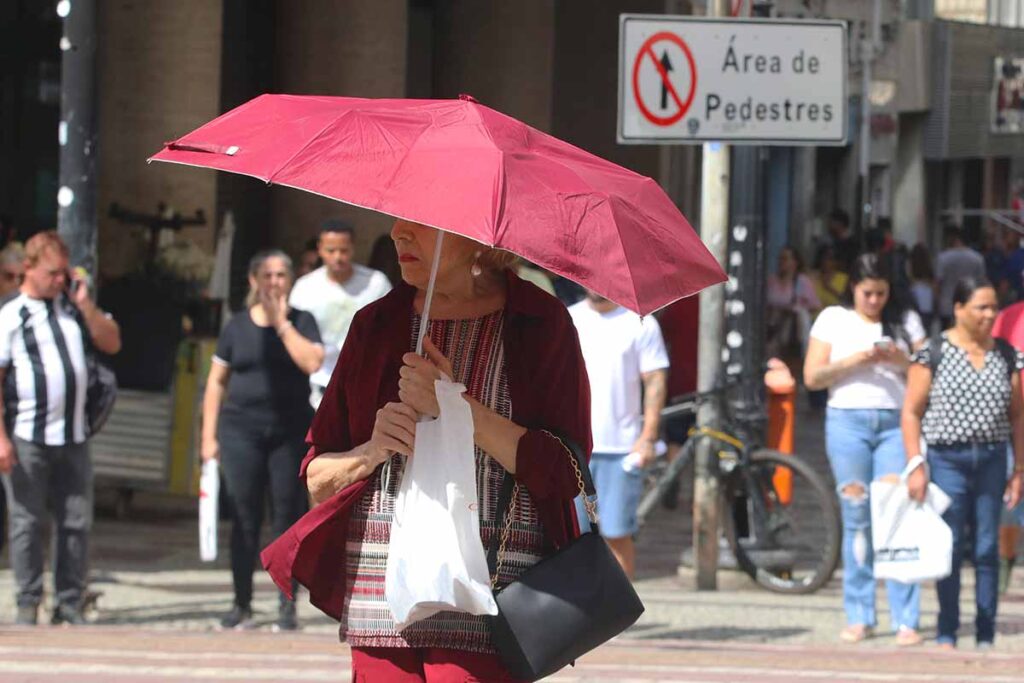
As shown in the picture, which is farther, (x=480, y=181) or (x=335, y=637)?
(x=335, y=637)

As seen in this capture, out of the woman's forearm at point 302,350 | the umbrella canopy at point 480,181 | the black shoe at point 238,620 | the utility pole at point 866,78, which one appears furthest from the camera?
the utility pole at point 866,78

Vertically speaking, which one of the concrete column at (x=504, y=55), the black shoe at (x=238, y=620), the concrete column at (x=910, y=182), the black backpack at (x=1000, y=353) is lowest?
the black shoe at (x=238, y=620)

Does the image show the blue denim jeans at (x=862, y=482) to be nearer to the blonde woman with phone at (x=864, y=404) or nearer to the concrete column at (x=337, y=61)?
the blonde woman with phone at (x=864, y=404)

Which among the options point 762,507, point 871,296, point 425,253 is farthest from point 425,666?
point 762,507

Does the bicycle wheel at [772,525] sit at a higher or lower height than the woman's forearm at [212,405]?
lower

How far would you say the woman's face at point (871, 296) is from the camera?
9.01 metres

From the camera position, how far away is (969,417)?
8.48m

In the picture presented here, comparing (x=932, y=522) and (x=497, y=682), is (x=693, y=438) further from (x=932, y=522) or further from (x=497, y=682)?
(x=497, y=682)

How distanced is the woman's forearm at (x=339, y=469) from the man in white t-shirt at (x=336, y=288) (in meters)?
5.10

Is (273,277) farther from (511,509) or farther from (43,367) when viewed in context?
(511,509)

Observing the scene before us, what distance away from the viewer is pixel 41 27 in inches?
685

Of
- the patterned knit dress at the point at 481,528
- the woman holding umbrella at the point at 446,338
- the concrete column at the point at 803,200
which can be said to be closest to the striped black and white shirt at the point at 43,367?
the woman holding umbrella at the point at 446,338

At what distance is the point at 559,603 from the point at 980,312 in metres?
4.77

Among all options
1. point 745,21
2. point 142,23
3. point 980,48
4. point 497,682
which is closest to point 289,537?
point 497,682
